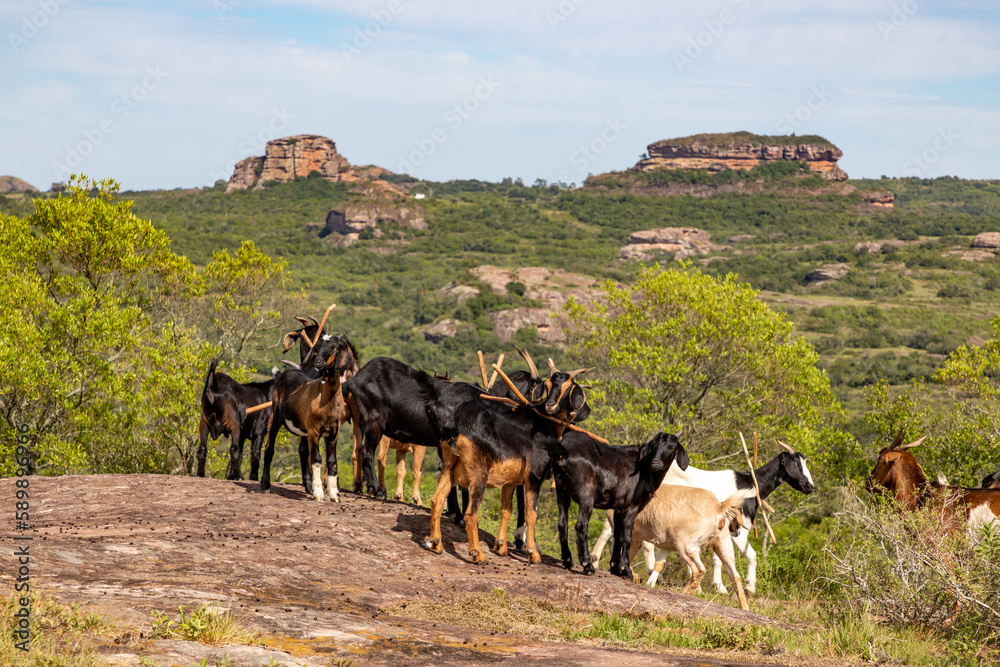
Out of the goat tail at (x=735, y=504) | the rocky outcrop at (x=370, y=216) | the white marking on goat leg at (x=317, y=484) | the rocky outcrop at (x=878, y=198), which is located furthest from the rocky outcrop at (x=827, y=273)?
the white marking on goat leg at (x=317, y=484)

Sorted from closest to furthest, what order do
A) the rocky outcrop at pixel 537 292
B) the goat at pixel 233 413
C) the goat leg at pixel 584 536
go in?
the goat leg at pixel 584 536 → the goat at pixel 233 413 → the rocky outcrop at pixel 537 292

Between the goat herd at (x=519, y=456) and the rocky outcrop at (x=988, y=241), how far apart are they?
132 metres

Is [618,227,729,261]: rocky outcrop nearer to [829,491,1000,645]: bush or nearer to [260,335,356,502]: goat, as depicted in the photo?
[260,335,356,502]: goat

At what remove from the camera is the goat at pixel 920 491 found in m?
10.6

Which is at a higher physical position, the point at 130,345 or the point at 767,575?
the point at 130,345

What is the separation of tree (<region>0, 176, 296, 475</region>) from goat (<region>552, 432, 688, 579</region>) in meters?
12.3

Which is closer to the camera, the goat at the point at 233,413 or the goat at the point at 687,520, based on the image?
the goat at the point at 687,520

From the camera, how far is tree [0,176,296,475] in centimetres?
1881

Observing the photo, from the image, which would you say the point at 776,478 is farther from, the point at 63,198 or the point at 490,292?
the point at 490,292

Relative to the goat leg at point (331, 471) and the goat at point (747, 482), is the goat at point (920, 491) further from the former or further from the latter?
the goat leg at point (331, 471)

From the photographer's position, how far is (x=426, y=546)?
996 cm

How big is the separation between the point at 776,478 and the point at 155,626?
10893 mm

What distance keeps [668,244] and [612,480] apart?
14472 cm

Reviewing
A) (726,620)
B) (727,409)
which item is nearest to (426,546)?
(726,620)
